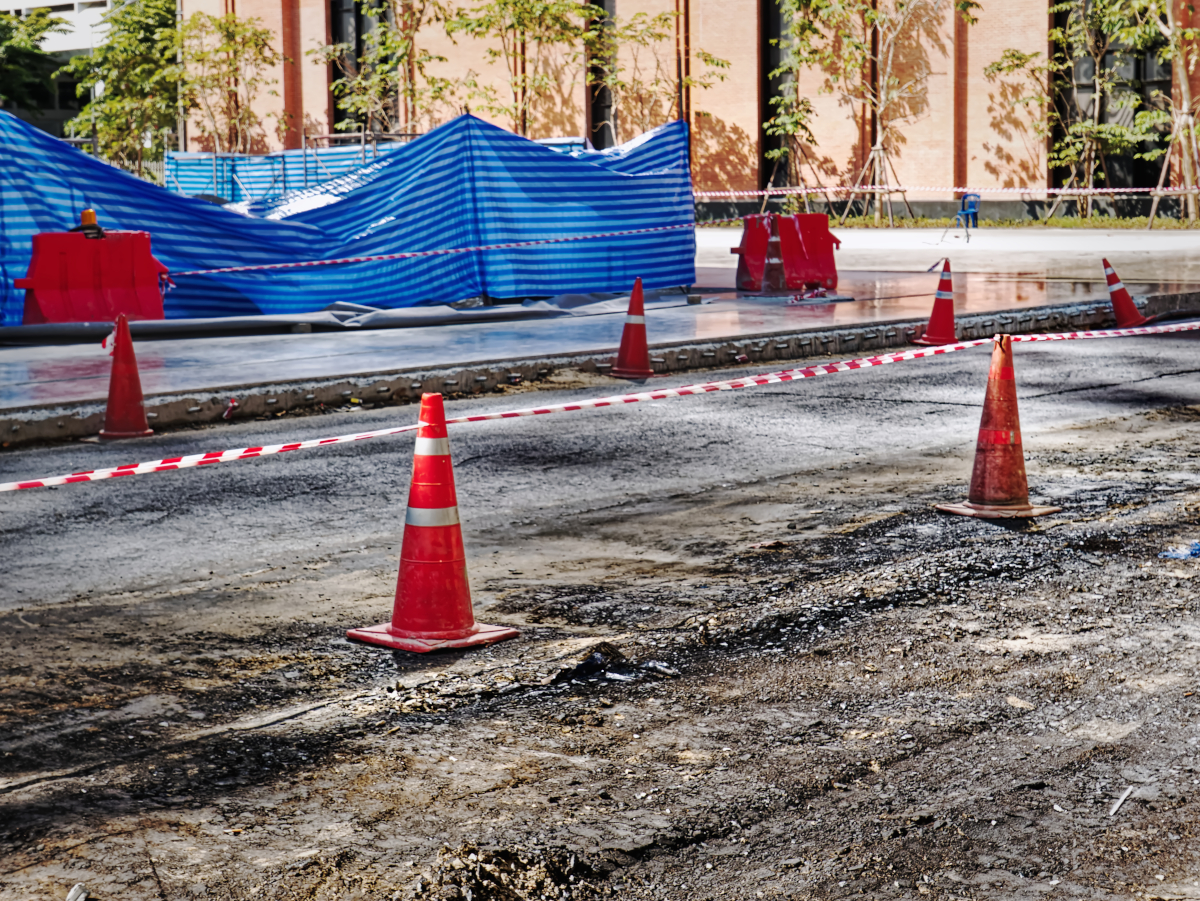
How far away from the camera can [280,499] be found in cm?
743

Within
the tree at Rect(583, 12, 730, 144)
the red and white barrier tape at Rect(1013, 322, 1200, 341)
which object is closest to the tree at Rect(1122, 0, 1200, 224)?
the tree at Rect(583, 12, 730, 144)

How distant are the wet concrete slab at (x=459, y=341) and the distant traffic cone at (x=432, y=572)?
17.8ft

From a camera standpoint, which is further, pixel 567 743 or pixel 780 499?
pixel 780 499

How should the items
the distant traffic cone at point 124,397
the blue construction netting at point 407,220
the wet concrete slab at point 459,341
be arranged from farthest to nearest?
the blue construction netting at point 407,220 → the wet concrete slab at point 459,341 → the distant traffic cone at point 124,397

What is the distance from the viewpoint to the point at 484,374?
461 inches

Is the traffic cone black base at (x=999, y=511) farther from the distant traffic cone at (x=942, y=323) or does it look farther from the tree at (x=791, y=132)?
the tree at (x=791, y=132)

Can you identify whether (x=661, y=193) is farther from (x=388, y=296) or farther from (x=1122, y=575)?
(x=1122, y=575)

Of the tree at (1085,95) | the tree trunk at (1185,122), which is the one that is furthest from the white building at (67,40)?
the tree trunk at (1185,122)

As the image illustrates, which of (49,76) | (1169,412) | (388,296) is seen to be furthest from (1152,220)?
(49,76)

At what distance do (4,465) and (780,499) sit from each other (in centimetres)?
450

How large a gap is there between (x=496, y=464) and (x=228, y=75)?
45509 millimetres

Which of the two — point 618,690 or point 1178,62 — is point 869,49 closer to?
point 1178,62

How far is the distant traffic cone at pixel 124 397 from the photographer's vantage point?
9398 millimetres

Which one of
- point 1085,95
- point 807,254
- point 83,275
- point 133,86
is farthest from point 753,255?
point 133,86
